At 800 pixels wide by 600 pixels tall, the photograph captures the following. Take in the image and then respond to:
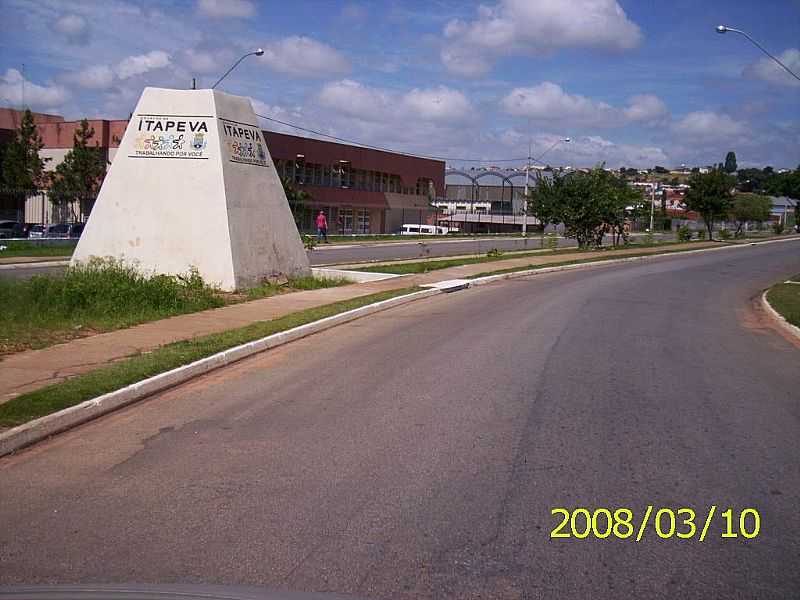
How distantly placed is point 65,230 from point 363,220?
3276cm

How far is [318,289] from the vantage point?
21109 mm

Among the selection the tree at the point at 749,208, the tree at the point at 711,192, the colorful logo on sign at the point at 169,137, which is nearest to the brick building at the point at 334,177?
the tree at the point at 711,192

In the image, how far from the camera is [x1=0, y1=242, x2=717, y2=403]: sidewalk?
9656 millimetres

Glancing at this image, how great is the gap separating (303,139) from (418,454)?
54.7m

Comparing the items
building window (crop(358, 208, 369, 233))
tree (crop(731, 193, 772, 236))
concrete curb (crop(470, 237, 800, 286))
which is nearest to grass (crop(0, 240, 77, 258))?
concrete curb (crop(470, 237, 800, 286))

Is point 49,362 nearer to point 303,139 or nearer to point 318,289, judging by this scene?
point 318,289

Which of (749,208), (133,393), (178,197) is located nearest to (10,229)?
(178,197)

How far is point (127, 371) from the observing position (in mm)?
9625

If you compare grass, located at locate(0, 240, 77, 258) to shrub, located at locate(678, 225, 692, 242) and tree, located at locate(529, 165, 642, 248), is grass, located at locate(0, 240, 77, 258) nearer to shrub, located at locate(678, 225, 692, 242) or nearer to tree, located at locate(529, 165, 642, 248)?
tree, located at locate(529, 165, 642, 248)

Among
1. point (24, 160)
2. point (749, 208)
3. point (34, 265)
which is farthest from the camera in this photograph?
point (749, 208)

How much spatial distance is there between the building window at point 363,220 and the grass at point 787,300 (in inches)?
1791

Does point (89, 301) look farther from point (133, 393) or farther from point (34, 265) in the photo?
point (34, 265)

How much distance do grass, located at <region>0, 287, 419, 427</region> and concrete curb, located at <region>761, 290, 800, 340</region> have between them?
28.7 feet

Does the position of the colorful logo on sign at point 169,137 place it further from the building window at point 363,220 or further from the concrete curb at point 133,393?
the building window at point 363,220
